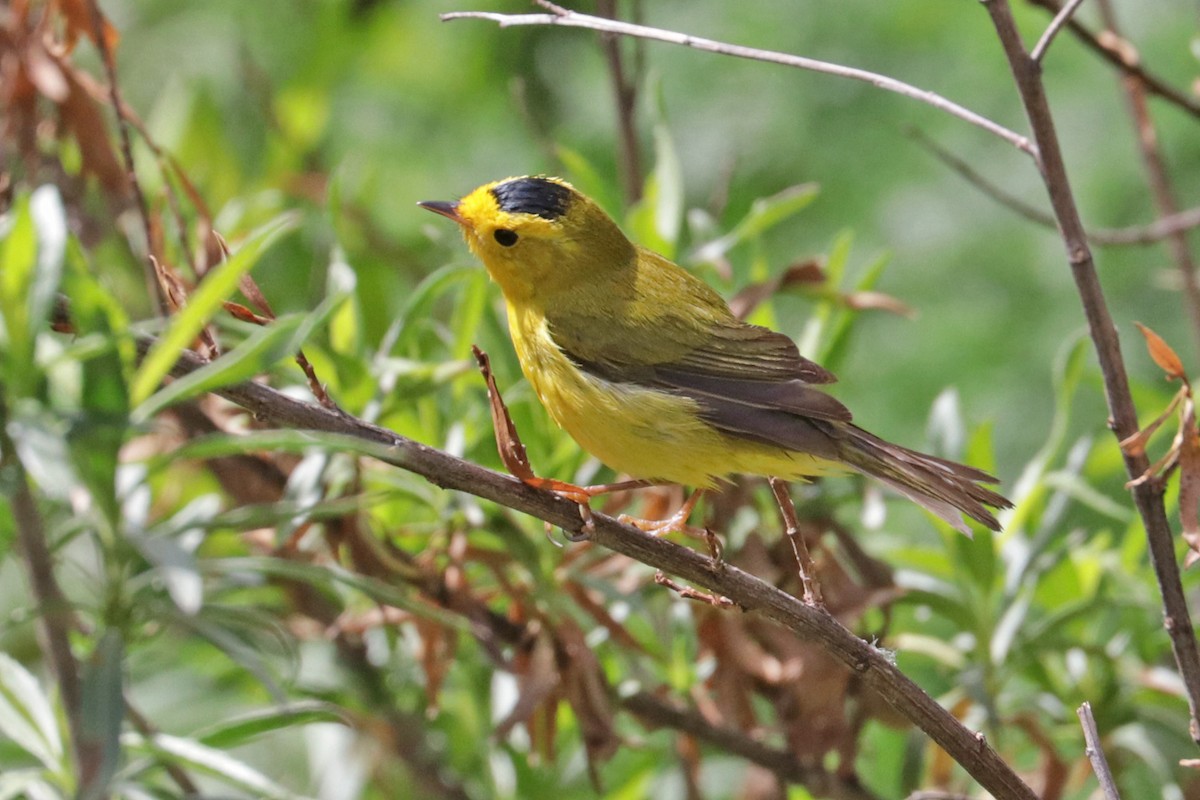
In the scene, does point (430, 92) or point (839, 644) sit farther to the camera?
point (430, 92)

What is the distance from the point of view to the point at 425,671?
222 centimetres

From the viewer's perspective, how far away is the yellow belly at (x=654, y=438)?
6.41 ft

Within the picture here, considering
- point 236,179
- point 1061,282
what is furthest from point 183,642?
point 1061,282

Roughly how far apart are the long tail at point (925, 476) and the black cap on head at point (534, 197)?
718 mm

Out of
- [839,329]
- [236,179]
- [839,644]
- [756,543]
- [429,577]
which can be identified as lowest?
[839,644]

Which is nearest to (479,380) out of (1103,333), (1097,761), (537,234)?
(537,234)

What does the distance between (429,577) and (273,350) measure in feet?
2.83

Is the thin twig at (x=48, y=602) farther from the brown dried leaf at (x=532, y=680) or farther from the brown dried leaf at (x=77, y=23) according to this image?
the brown dried leaf at (x=77, y=23)

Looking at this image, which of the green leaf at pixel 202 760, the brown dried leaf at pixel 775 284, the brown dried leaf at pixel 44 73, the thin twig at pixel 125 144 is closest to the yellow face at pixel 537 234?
the brown dried leaf at pixel 775 284

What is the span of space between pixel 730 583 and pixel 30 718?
0.95 m

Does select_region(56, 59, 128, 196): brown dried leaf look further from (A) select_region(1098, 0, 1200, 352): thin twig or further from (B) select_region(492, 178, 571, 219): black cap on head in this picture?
(A) select_region(1098, 0, 1200, 352): thin twig

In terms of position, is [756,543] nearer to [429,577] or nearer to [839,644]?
[429,577]

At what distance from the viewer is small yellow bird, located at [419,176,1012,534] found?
194 centimetres

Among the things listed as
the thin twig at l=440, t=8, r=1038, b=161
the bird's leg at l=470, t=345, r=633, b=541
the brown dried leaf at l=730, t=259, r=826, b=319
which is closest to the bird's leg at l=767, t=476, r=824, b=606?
the bird's leg at l=470, t=345, r=633, b=541
